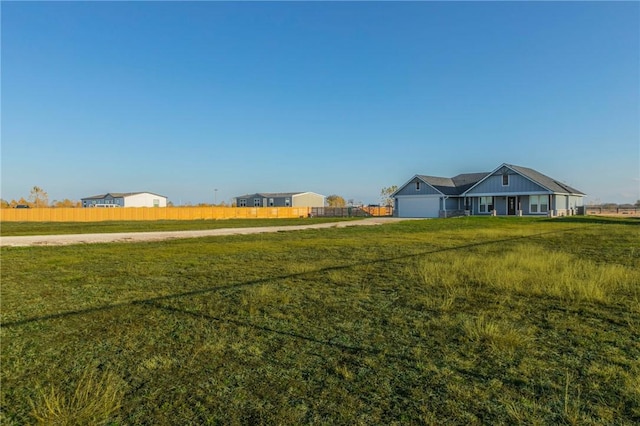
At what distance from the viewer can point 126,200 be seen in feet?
219

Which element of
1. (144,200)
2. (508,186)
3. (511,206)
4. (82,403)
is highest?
(144,200)

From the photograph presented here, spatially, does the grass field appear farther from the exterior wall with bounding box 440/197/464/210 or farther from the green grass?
the exterior wall with bounding box 440/197/464/210

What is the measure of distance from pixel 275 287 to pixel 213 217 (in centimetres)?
4809

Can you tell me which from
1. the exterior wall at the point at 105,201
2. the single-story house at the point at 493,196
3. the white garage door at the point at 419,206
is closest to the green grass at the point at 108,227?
the white garage door at the point at 419,206

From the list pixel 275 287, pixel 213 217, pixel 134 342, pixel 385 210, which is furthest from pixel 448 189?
pixel 134 342

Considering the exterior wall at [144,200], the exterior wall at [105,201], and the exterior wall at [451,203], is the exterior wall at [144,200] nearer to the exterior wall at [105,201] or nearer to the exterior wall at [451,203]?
the exterior wall at [105,201]

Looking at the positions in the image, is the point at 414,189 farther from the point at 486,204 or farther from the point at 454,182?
the point at 454,182

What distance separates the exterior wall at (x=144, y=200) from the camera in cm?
6719

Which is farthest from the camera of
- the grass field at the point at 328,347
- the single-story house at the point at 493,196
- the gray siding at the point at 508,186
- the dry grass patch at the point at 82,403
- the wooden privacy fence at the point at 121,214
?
the wooden privacy fence at the point at 121,214

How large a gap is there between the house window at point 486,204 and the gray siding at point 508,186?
4.35 ft

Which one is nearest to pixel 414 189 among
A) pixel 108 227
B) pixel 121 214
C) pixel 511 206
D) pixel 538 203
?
pixel 511 206

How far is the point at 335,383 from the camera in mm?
3449

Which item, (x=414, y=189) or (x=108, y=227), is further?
(x=414, y=189)

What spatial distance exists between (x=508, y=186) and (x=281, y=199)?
42.8 meters
